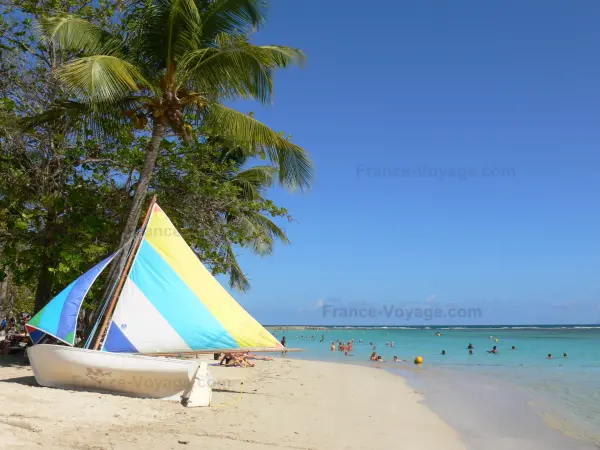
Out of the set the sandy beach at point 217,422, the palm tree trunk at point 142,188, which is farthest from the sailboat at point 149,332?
the palm tree trunk at point 142,188

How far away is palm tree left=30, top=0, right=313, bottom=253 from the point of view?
35.7 feet

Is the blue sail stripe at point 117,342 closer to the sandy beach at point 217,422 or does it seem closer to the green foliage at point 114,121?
the sandy beach at point 217,422

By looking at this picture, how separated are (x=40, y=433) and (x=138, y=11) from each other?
10.8m

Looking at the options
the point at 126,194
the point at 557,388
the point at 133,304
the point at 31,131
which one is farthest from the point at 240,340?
the point at 557,388

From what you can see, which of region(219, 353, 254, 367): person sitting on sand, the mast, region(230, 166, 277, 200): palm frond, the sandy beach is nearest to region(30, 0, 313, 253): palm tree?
the mast

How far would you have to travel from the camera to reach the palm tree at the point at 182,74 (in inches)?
429

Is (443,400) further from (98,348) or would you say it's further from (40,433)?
(40,433)

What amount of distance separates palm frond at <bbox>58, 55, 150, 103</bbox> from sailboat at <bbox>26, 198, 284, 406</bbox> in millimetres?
3028

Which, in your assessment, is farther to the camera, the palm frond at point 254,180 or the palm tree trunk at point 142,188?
the palm frond at point 254,180

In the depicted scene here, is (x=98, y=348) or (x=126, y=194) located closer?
(x=98, y=348)

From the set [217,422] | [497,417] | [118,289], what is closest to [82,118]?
[118,289]

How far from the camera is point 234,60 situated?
10836 millimetres

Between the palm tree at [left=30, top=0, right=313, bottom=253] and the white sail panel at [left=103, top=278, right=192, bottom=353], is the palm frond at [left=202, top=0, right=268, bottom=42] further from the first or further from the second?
the white sail panel at [left=103, top=278, right=192, bottom=353]

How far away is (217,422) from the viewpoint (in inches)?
299
